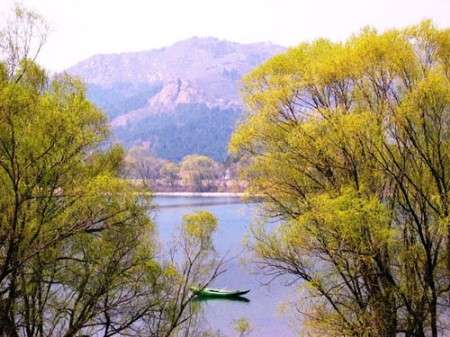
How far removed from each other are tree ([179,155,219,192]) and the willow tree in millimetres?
162659

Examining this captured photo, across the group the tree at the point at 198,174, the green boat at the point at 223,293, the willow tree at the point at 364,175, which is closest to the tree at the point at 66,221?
the willow tree at the point at 364,175

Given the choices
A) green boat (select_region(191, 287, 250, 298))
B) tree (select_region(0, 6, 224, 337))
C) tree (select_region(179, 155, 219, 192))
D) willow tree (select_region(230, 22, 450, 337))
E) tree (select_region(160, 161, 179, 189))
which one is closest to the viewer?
tree (select_region(0, 6, 224, 337))

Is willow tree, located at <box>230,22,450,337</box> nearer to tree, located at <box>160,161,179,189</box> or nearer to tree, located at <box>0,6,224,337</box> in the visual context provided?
tree, located at <box>0,6,224,337</box>

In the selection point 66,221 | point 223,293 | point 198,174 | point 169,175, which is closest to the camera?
point 66,221

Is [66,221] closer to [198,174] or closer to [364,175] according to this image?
[364,175]

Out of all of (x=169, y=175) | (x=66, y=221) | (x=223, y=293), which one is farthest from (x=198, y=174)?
(x=66, y=221)

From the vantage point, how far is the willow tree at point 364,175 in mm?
13709

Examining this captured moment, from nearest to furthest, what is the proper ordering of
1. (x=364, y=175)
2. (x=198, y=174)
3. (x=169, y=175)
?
(x=364, y=175)
(x=198, y=174)
(x=169, y=175)

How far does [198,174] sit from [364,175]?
170322mm

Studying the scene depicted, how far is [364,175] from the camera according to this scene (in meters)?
14.8

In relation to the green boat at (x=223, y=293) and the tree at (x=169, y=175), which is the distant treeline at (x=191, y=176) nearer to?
the tree at (x=169, y=175)

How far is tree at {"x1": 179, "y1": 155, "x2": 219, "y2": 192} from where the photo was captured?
592 feet

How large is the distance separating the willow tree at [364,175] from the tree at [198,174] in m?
163

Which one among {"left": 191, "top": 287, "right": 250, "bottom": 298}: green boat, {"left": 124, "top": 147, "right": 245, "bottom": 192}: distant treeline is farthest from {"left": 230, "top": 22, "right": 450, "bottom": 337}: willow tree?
{"left": 124, "top": 147, "right": 245, "bottom": 192}: distant treeline
